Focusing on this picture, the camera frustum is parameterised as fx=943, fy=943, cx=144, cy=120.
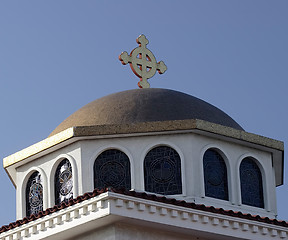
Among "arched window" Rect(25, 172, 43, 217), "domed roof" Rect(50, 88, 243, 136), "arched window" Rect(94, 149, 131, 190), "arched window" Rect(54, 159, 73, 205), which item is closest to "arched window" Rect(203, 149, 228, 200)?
"domed roof" Rect(50, 88, 243, 136)

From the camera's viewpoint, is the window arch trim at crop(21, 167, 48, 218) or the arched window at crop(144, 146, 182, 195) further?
the window arch trim at crop(21, 167, 48, 218)

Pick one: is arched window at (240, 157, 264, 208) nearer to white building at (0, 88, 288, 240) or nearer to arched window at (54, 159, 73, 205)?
white building at (0, 88, 288, 240)

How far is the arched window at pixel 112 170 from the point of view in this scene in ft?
64.5

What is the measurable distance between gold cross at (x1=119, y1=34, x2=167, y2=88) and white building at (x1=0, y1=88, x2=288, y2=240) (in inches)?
49.7

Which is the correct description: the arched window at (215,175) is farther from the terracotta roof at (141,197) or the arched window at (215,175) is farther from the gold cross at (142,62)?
the gold cross at (142,62)

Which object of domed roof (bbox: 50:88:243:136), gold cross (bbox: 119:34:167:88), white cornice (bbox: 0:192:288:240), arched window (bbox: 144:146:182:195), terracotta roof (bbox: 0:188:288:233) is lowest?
white cornice (bbox: 0:192:288:240)

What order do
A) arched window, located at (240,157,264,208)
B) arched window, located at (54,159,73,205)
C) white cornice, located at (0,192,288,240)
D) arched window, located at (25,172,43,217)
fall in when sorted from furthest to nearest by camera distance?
arched window, located at (25,172,43,217) < arched window, located at (240,157,264,208) < arched window, located at (54,159,73,205) < white cornice, located at (0,192,288,240)

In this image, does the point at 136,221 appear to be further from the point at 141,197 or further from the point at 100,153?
the point at 100,153

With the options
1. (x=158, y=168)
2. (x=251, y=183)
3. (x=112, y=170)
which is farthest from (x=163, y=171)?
(x=251, y=183)

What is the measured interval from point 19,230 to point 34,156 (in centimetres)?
347

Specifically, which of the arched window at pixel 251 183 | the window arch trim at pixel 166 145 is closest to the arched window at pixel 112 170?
the window arch trim at pixel 166 145

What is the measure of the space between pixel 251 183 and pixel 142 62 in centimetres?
436

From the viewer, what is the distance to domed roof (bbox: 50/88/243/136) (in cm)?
2034

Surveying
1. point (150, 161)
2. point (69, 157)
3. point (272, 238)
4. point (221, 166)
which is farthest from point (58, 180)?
point (272, 238)
